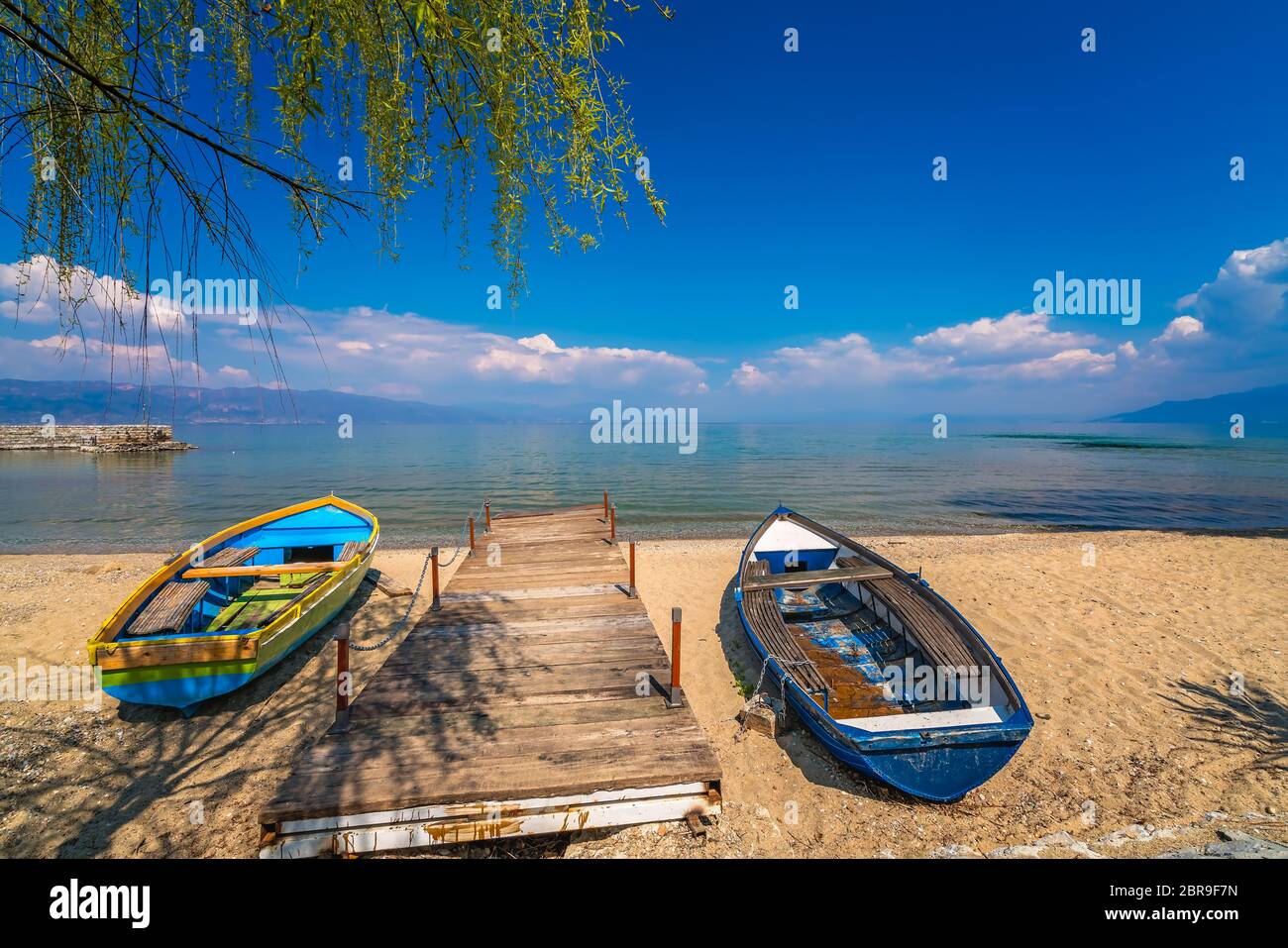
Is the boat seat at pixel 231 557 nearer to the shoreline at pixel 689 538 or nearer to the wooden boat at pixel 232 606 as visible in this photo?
the wooden boat at pixel 232 606

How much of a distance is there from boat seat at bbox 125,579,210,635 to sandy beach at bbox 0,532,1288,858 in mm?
1403

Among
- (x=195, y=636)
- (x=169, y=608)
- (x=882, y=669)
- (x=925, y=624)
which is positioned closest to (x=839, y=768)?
(x=882, y=669)

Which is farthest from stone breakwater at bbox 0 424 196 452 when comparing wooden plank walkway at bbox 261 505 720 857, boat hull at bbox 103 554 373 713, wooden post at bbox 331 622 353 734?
wooden post at bbox 331 622 353 734

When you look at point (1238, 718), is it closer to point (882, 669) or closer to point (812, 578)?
point (882, 669)

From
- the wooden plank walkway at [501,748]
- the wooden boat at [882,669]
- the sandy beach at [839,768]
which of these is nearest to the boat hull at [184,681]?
the sandy beach at [839,768]

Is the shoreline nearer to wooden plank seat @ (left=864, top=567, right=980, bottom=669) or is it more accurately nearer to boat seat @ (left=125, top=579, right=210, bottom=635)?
boat seat @ (left=125, top=579, right=210, bottom=635)

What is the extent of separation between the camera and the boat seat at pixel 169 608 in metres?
8.28

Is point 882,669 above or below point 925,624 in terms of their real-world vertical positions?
below

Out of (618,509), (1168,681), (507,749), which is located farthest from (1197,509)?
(507,749)

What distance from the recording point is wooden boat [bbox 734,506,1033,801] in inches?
242

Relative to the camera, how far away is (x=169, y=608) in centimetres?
877

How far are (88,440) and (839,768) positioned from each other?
98.9 metres

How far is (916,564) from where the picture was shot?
16.0 m

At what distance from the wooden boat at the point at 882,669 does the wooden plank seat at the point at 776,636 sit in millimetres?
20
